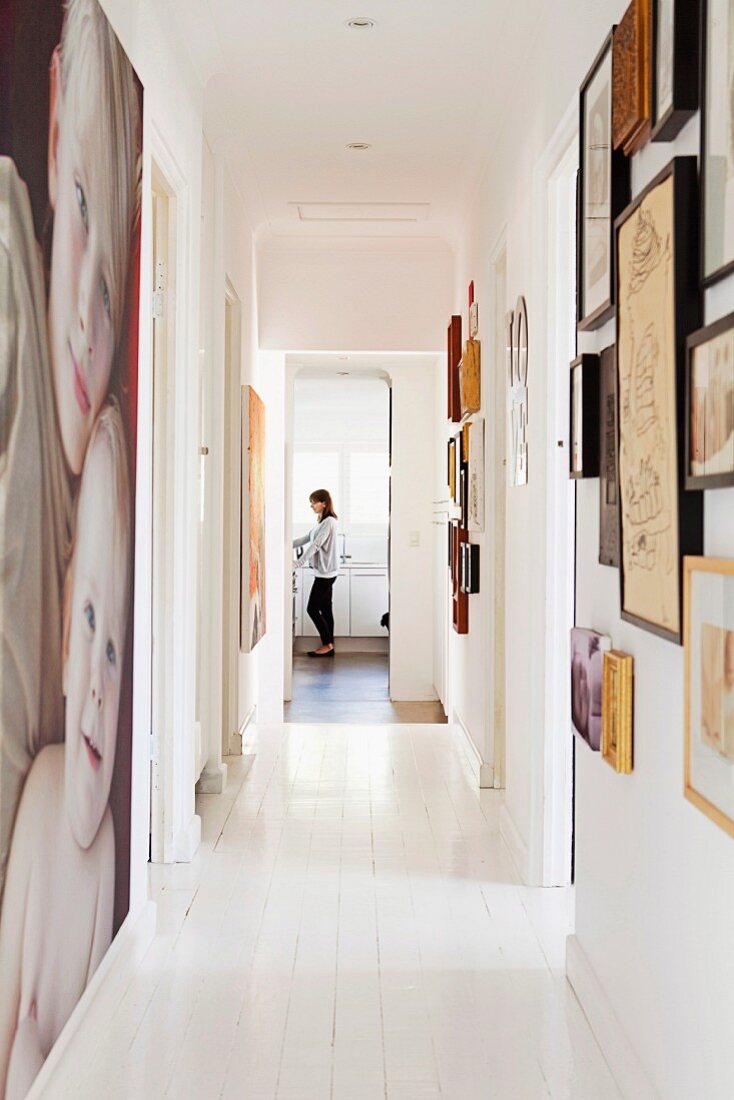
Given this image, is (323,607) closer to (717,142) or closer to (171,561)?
(171,561)

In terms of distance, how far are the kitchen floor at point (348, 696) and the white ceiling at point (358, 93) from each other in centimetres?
306

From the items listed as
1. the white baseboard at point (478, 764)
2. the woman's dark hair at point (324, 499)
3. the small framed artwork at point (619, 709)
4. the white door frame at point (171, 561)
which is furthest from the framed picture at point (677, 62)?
the woman's dark hair at point (324, 499)

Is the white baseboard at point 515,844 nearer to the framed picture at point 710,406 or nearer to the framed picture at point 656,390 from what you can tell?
the framed picture at point 656,390

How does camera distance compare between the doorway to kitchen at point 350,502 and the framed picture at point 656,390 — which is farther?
the doorway to kitchen at point 350,502

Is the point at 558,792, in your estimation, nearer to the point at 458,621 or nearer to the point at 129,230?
the point at 129,230

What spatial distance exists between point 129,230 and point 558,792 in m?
2.02

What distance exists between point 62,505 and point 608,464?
3.62 feet

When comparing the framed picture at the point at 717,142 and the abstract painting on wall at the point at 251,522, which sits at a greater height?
the framed picture at the point at 717,142

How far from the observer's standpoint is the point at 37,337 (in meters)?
2.02

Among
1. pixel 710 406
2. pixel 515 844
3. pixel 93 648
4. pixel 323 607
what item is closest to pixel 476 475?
pixel 515 844

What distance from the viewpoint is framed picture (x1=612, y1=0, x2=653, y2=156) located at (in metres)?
2.04

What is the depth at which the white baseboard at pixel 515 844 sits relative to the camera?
3.69 m

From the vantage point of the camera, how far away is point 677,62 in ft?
5.97

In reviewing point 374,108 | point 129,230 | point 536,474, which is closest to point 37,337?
point 129,230
